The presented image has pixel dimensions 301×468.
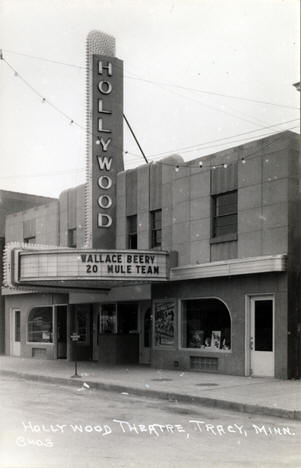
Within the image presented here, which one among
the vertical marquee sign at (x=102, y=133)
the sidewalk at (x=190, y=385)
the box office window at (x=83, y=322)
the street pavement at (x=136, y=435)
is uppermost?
the vertical marquee sign at (x=102, y=133)

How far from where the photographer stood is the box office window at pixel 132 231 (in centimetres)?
2195

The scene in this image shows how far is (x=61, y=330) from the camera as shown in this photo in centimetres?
2634

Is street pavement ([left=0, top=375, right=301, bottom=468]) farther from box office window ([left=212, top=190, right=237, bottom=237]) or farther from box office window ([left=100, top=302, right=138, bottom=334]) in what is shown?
box office window ([left=100, top=302, right=138, bottom=334])

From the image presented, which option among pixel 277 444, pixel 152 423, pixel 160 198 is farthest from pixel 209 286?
pixel 277 444

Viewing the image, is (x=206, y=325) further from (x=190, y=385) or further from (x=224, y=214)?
(x=190, y=385)

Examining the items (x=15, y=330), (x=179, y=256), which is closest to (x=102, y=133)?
(x=179, y=256)

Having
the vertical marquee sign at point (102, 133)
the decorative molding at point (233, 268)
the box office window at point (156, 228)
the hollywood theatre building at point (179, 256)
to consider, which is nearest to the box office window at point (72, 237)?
the hollywood theatre building at point (179, 256)

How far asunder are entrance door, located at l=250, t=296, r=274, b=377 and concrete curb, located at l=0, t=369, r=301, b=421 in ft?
13.2

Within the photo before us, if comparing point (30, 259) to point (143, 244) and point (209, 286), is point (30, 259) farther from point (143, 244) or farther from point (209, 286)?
point (209, 286)

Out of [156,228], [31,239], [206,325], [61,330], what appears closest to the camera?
[206,325]

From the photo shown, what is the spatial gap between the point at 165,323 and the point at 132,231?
347cm

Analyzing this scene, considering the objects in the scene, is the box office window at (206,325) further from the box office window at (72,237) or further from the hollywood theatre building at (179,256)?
the box office window at (72,237)

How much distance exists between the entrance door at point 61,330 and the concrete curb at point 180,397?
6.91 metres

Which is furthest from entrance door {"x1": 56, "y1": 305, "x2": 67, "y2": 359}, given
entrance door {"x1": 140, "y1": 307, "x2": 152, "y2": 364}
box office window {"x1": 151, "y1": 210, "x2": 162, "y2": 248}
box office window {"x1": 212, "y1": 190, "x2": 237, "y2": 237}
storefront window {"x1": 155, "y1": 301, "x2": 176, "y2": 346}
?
box office window {"x1": 212, "y1": 190, "x2": 237, "y2": 237}
